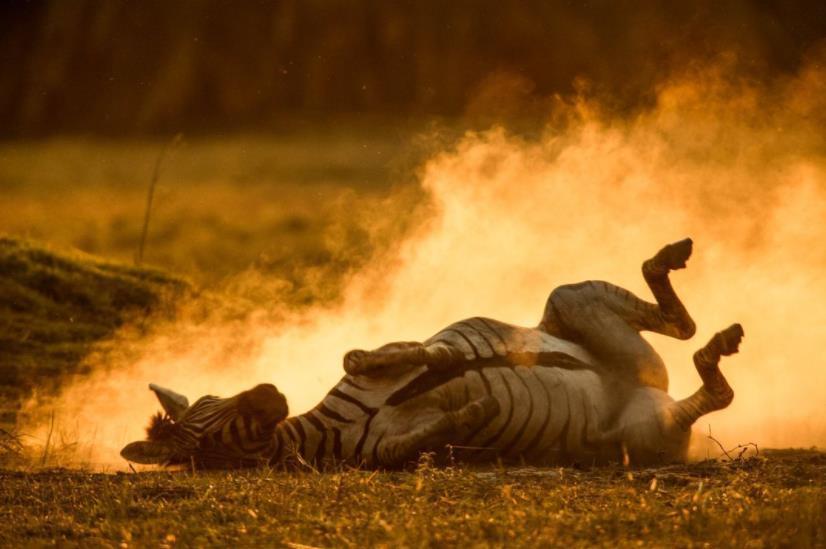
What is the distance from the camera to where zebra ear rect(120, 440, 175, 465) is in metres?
7.68

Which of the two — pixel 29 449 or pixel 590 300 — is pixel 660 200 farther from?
pixel 29 449

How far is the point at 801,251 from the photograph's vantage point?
1191cm

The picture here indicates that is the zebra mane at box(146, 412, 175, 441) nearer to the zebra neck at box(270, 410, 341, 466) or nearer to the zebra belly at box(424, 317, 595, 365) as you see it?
the zebra neck at box(270, 410, 341, 466)

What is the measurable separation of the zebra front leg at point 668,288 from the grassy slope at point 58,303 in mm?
5640

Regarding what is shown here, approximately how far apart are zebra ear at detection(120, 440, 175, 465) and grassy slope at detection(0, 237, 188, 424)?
13.1 feet

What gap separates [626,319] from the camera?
8562mm

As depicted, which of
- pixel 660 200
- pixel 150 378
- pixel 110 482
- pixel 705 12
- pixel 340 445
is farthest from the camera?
pixel 705 12

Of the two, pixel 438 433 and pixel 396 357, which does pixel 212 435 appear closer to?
pixel 396 357

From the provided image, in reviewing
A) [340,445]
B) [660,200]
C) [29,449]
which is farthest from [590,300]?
[660,200]

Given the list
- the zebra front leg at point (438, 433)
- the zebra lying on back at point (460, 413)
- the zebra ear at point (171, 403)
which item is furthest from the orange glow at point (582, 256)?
the zebra front leg at point (438, 433)

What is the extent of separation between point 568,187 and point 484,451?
6201mm

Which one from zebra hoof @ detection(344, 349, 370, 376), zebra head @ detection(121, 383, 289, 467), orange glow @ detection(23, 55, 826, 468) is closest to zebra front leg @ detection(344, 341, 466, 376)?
zebra hoof @ detection(344, 349, 370, 376)

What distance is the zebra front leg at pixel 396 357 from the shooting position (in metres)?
7.55

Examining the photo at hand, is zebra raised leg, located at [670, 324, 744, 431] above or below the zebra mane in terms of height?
above
